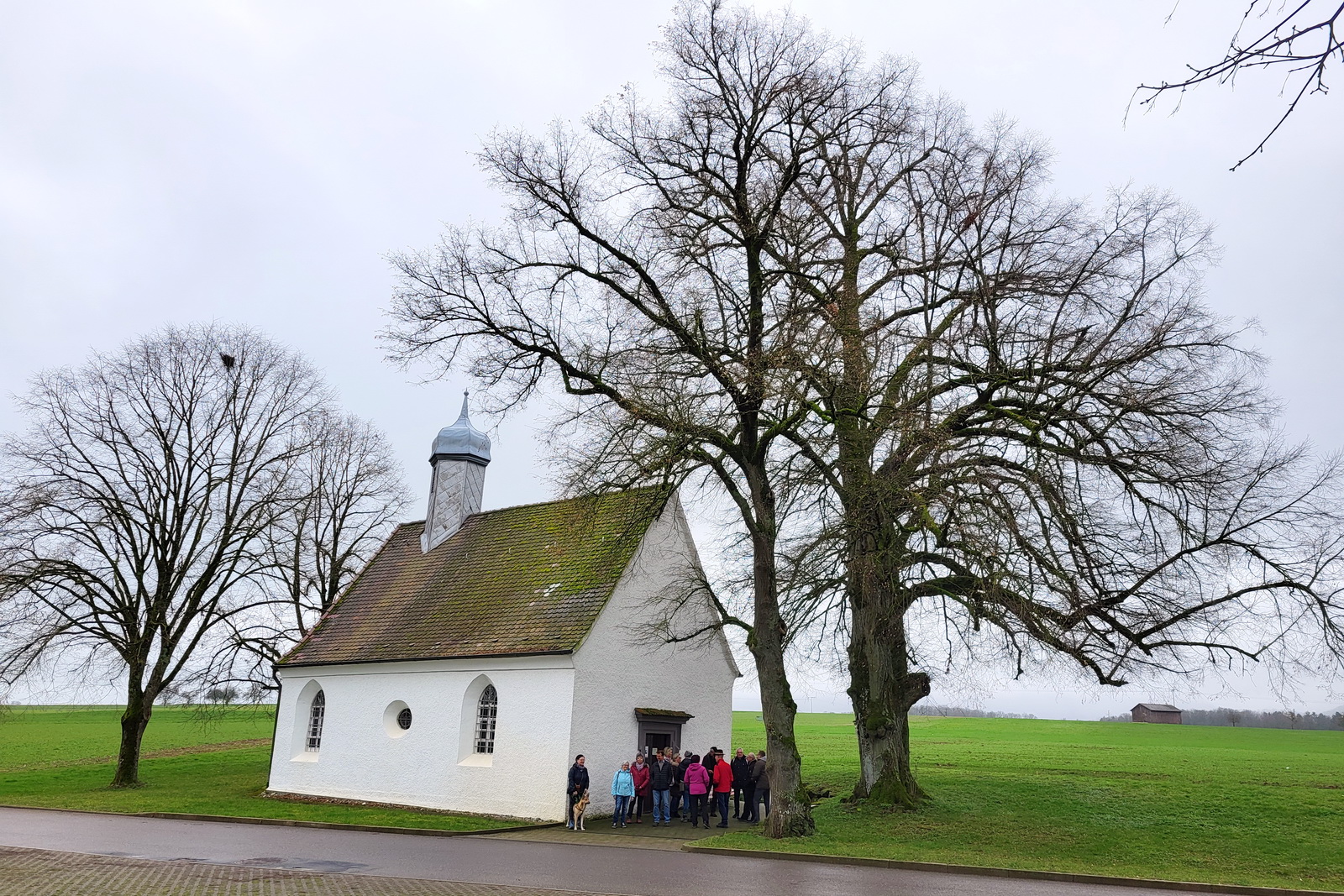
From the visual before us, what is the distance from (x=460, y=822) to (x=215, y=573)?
15.0 m

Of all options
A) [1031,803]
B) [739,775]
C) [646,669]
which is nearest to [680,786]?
[739,775]

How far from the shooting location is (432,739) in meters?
23.6

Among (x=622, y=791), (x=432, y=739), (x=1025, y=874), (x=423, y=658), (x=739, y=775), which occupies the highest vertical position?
(x=423, y=658)

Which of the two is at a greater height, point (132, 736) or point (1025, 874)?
point (132, 736)

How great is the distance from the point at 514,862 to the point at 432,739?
1056cm

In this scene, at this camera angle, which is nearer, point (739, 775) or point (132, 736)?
point (739, 775)

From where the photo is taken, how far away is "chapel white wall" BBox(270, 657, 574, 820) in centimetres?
2144

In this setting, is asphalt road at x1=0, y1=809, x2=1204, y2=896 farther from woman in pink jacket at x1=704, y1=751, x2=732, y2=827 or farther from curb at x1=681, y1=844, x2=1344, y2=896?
woman in pink jacket at x1=704, y1=751, x2=732, y2=827

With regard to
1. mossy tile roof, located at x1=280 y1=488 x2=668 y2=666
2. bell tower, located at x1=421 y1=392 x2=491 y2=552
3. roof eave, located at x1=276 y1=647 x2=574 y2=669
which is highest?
bell tower, located at x1=421 y1=392 x2=491 y2=552

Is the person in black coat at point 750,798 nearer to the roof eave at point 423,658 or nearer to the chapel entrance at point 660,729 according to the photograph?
the chapel entrance at point 660,729

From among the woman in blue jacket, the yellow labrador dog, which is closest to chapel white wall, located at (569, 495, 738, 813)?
the woman in blue jacket

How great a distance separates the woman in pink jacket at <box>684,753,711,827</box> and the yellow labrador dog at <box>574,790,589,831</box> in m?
2.22

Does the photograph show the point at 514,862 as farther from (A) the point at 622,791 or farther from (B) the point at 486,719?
(B) the point at 486,719

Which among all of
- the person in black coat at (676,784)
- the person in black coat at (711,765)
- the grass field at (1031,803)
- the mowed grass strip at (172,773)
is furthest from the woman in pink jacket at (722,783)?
the mowed grass strip at (172,773)
